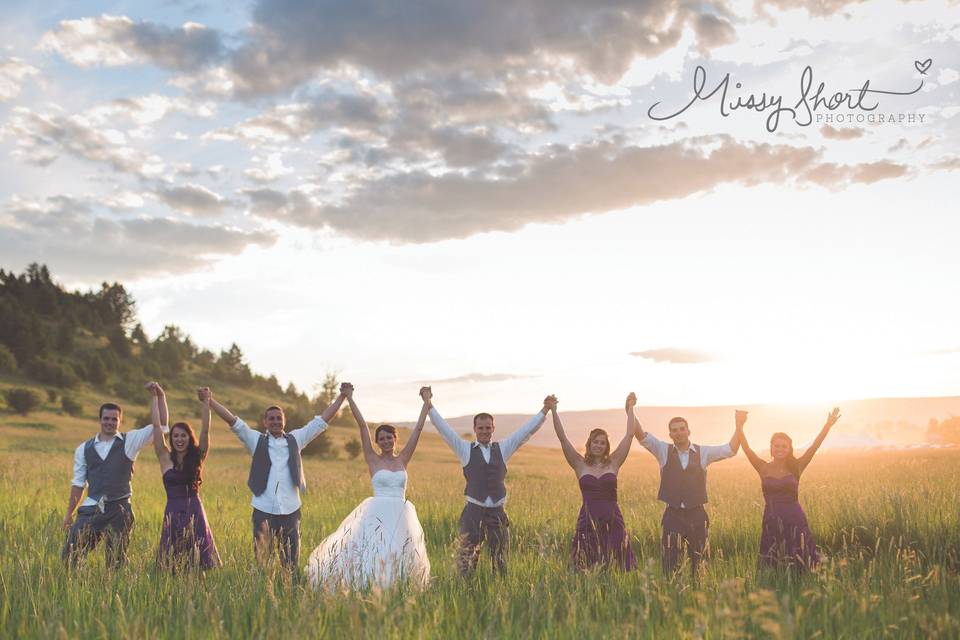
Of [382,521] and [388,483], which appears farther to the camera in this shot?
[388,483]

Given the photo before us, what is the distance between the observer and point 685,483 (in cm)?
955

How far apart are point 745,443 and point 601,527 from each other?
226 centimetres

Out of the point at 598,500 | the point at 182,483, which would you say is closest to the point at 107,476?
the point at 182,483

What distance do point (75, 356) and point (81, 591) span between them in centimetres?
8758

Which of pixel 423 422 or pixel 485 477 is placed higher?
pixel 423 422

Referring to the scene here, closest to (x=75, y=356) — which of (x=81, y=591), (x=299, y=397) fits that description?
(x=299, y=397)

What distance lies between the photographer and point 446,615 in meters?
6.08

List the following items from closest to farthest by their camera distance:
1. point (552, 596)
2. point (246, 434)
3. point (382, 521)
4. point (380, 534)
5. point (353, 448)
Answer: point (552, 596) < point (380, 534) < point (382, 521) < point (246, 434) < point (353, 448)

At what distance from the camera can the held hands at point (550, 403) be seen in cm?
947

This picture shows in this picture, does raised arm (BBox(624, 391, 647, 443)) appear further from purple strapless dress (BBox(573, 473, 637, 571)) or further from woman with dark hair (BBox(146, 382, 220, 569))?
woman with dark hair (BBox(146, 382, 220, 569))

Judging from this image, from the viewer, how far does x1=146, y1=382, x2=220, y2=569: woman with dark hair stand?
9.02m

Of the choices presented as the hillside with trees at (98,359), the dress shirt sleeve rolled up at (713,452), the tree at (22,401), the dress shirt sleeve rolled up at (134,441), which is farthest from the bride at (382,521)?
the tree at (22,401)

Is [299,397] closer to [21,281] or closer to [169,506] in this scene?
[21,281]

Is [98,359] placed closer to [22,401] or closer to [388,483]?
[22,401]
